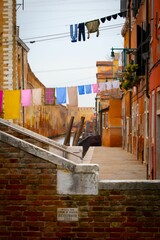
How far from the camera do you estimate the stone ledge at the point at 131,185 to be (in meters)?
6.06

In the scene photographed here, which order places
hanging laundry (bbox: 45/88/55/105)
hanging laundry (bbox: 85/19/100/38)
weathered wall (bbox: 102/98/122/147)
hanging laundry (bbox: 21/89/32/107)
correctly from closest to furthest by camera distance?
hanging laundry (bbox: 85/19/100/38)
hanging laundry (bbox: 21/89/32/107)
hanging laundry (bbox: 45/88/55/105)
weathered wall (bbox: 102/98/122/147)

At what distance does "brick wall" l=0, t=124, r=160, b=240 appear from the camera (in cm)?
609

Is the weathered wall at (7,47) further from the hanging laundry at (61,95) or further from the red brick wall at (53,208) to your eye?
the red brick wall at (53,208)

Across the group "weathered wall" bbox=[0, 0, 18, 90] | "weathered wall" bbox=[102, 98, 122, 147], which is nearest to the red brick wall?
"weathered wall" bbox=[0, 0, 18, 90]

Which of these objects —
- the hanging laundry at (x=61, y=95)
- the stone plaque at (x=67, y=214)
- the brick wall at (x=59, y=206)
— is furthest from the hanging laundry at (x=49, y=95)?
the stone plaque at (x=67, y=214)

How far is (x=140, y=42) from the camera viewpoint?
1440 cm

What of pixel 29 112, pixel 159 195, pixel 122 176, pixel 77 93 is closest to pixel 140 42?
pixel 122 176

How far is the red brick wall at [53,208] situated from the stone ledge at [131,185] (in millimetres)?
58

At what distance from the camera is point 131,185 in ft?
20.0

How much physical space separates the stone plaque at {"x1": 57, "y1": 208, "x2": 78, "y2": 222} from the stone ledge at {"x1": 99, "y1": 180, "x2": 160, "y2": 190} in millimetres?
549

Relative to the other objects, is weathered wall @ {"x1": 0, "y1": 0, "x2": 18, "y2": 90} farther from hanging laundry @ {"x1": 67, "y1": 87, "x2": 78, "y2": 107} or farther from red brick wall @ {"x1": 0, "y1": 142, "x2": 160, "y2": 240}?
red brick wall @ {"x1": 0, "y1": 142, "x2": 160, "y2": 240}

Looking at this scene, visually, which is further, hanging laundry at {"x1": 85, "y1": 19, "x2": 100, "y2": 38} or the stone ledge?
hanging laundry at {"x1": 85, "y1": 19, "x2": 100, "y2": 38}

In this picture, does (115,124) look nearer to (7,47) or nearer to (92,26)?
(7,47)

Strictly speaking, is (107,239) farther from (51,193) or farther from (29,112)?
(29,112)
